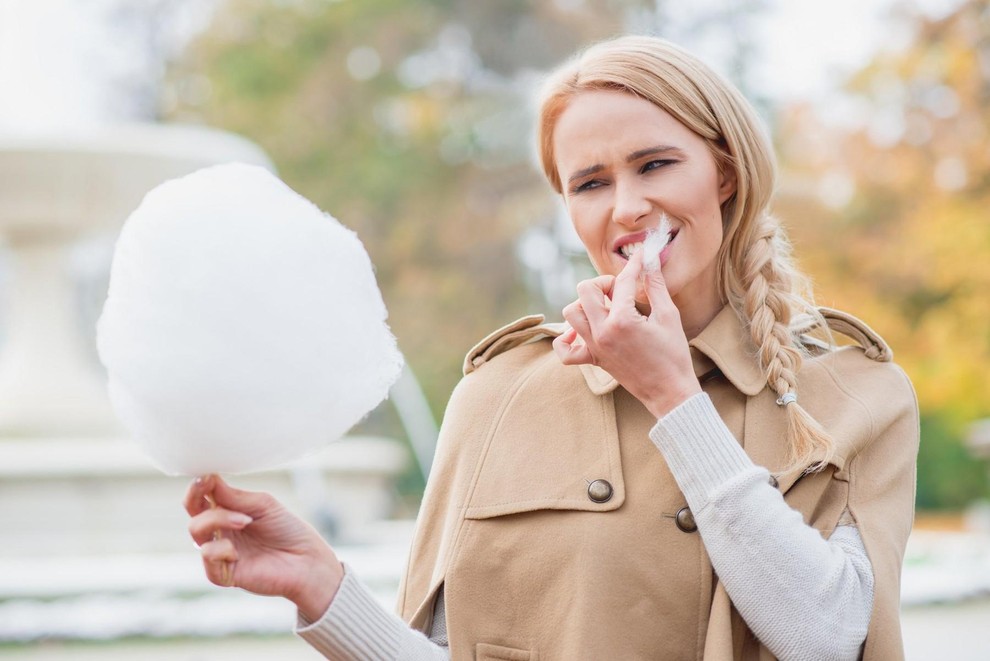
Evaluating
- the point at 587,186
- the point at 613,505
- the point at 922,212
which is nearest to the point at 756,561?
the point at 613,505

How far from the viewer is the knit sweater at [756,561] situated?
79.7 inches

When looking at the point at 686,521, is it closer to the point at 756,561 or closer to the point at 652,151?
the point at 756,561

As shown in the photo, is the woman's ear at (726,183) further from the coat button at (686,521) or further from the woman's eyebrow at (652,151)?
the coat button at (686,521)

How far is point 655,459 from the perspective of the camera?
2281 millimetres

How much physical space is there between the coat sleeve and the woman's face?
0.43 meters

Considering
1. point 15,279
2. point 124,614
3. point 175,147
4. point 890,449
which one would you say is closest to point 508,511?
point 890,449

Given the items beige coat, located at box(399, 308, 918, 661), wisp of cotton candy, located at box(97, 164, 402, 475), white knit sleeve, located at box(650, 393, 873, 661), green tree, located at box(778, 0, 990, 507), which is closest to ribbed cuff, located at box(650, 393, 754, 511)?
white knit sleeve, located at box(650, 393, 873, 661)

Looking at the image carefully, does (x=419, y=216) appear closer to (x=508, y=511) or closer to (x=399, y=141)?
(x=399, y=141)

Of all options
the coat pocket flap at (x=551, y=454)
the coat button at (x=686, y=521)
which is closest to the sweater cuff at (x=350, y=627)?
the coat pocket flap at (x=551, y=454)

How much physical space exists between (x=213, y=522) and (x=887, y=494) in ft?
3.86

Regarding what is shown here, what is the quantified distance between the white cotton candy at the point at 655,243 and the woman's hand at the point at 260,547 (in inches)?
29.6

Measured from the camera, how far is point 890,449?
7.48 feet

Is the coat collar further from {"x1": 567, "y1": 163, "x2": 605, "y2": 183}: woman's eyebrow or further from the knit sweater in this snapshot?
{"x1": 567, "y1": 163, "x2": 605, "y2": 183}: woman's eyebrow

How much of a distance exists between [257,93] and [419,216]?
3824 millimetres
